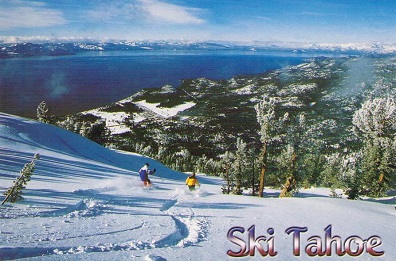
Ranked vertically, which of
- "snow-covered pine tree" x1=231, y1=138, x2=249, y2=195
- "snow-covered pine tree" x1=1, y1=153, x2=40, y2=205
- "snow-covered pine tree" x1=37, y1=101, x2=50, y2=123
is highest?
"snow-covered pine tree" x1=1, y1=153, x2=40, y2=205

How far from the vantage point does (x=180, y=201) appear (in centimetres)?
1912

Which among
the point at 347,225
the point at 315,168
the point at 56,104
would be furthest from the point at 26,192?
the point at 56,104

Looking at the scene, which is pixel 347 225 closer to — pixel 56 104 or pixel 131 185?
pixel 131 185

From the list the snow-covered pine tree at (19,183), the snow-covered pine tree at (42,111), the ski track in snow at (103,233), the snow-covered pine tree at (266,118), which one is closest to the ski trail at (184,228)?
the ski track in snow at (103,233)

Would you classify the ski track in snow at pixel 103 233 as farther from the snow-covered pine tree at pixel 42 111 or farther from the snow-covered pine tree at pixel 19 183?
the snow-covered pine tree at pixel 42 111

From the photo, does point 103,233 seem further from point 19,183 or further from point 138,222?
point 19,183

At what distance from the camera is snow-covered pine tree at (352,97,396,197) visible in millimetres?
37469

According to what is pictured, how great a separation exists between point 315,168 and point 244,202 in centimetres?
7077

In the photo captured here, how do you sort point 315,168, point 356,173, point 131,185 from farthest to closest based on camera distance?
point 315,168, point 356,173, point 131,185

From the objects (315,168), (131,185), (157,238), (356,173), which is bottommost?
(315,168)

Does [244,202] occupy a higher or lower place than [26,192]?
lower

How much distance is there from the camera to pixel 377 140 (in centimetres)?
3834

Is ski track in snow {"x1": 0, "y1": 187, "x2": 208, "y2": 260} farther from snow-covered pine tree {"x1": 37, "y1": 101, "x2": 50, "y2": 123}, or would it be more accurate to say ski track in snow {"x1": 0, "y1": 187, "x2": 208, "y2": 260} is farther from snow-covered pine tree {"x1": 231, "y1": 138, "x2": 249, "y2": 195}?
snow-covered pine tree {"x1": 37, "y1": 101, "x2": 50, "y2": 123}

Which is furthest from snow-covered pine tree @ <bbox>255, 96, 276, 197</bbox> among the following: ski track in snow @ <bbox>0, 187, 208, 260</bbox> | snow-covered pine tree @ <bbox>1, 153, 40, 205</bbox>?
snow-covered pine tree @ <bbox>1, 153, 40, 205</bbox>
